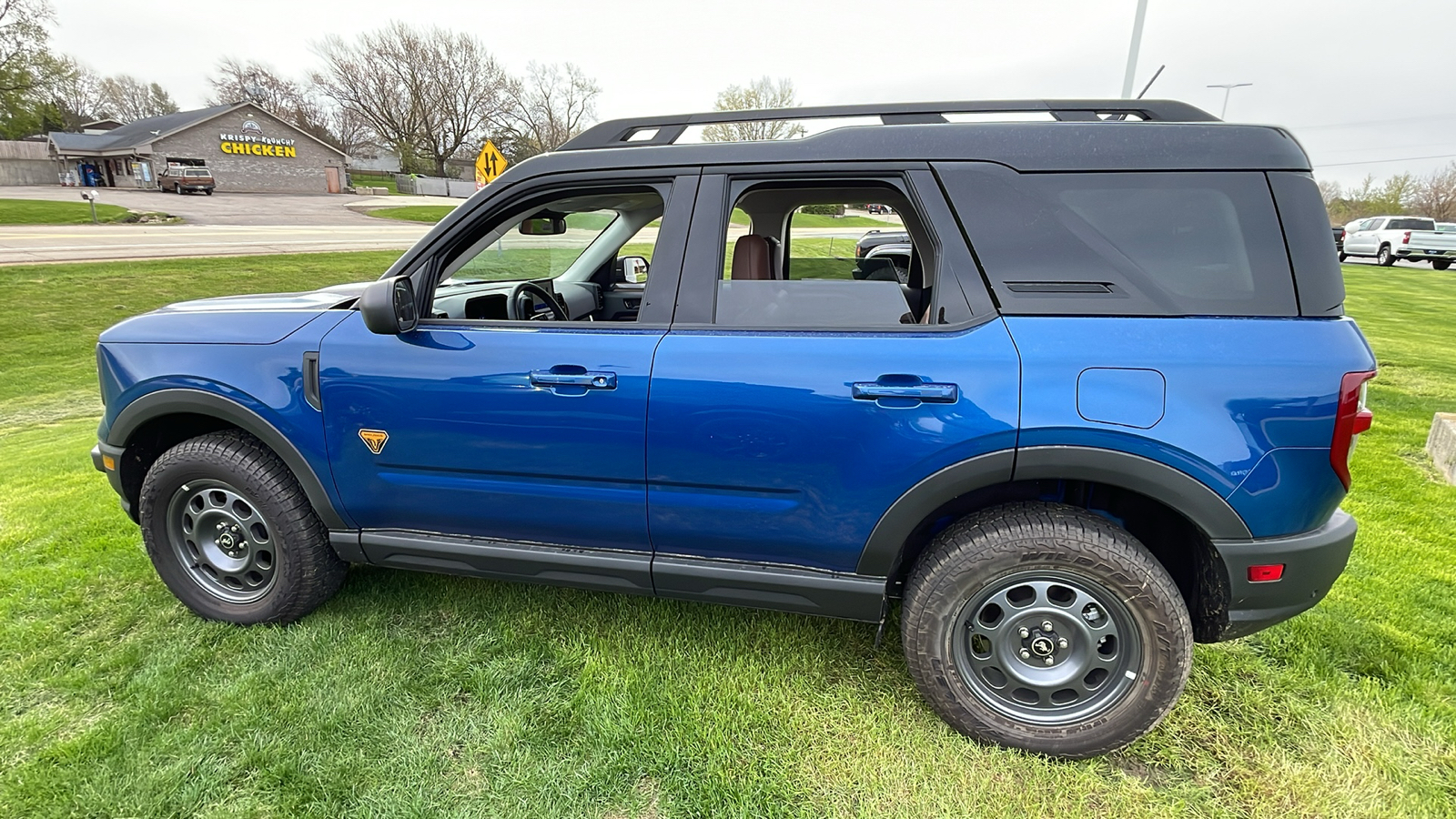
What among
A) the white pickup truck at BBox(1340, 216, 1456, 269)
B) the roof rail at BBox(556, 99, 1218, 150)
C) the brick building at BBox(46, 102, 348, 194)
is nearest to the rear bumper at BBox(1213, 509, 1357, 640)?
the roof rail at BBox(556, 99, 1218, 150)

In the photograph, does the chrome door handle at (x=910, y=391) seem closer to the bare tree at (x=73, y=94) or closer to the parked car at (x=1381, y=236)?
the parked car at (x=1381, y=236)

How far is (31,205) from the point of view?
2670 centimetres

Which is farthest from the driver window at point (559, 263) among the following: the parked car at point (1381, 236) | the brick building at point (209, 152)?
the brick building at point (209, 152)

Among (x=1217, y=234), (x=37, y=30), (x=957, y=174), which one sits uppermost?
(x=37, y=30)

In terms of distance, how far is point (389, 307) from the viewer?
233cm

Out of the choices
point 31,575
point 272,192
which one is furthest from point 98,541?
point 272,192

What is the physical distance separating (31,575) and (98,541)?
0.35m

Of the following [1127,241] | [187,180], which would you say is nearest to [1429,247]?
[1127,241]

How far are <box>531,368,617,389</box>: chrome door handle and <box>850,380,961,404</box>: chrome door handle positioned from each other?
77 centimetres

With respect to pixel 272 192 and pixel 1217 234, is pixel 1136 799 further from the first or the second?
pixel 272 192

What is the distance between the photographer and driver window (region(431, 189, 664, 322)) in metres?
2.90

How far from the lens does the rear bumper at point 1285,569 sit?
197 centimetres

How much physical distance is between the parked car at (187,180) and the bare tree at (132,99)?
42.3 meters

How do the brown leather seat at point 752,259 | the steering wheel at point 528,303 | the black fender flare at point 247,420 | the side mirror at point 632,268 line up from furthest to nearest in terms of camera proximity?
the side mirror at point 632,268 → the steering wheel at point 528,303 → the brown leather seat at point 752,259 → the black fender flare at point 247,420
